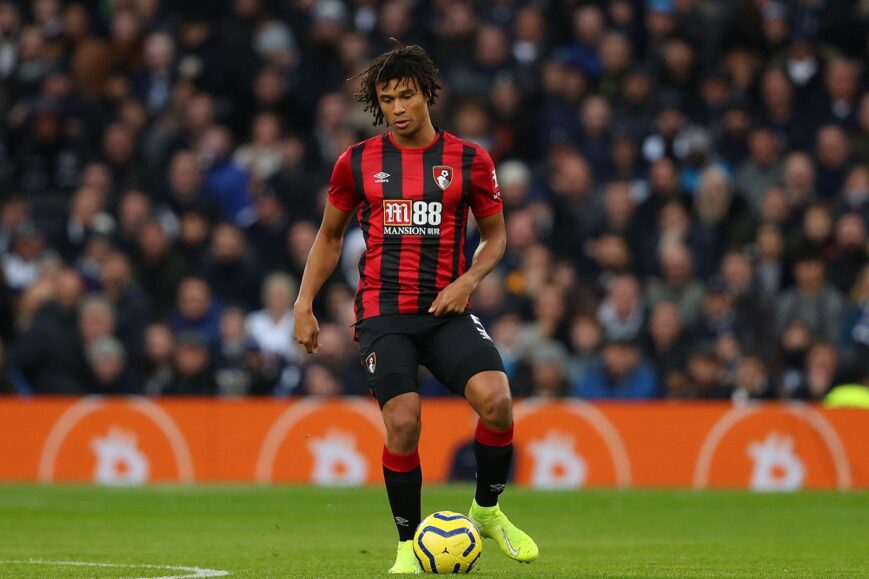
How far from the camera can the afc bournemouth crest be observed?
25.9ft

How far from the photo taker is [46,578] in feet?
24.6

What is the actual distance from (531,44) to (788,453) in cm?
579

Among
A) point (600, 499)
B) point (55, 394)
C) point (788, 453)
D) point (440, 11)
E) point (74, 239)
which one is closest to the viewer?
point (600, 499)

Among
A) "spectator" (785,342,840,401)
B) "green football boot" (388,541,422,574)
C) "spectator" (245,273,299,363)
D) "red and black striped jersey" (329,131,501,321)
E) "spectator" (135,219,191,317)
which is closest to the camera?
"green football boot" (388,541,422,574)

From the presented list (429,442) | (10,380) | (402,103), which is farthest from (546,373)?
(402,103)

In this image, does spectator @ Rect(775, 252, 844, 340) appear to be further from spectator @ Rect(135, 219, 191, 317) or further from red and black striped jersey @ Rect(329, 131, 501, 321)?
red and black striped jersey @ Rect(329, 131, 501, 321)

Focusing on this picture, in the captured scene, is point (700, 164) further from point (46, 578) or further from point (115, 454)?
point (46, 578)

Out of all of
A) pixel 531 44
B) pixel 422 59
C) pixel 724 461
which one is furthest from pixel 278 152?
pixel 422 59

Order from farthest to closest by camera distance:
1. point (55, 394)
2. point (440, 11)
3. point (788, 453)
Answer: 1. point (440, 11)
2. point (55, 394)
3. point (788, 453)

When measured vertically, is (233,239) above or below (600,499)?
above

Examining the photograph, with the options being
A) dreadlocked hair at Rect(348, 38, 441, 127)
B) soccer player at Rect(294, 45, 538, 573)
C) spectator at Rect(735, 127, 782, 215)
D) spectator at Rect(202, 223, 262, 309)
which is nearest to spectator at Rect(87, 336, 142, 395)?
spectator at Rect(202, 223, 262, 309)

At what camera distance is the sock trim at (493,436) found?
7.91m

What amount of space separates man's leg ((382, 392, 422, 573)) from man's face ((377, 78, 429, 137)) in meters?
1.25

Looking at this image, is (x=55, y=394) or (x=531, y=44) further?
(x=531, y=44)
